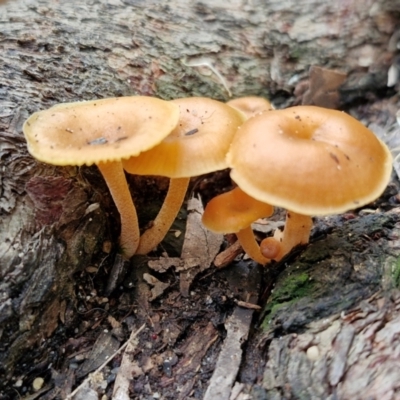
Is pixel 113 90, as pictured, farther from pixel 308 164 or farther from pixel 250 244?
pixel 308 164

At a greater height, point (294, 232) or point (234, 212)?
point (234, 212)

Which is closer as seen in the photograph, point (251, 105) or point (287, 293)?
point (287, 293)

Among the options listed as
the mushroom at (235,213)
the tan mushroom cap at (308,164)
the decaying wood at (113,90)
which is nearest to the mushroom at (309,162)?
the tan mushroom cap at (308,164)

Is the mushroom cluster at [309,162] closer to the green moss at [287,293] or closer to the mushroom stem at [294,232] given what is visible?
the mushroom stem at [294,232]

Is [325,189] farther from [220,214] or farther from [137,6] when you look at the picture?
[137,6]

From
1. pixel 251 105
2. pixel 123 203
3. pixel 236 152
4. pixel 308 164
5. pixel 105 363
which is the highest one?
pixel 308 164

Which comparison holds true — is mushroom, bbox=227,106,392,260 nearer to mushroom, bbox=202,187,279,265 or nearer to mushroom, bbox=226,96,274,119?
mushroom, bbox=202,187,279,265

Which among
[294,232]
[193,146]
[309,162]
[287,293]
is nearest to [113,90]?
[193,146]
